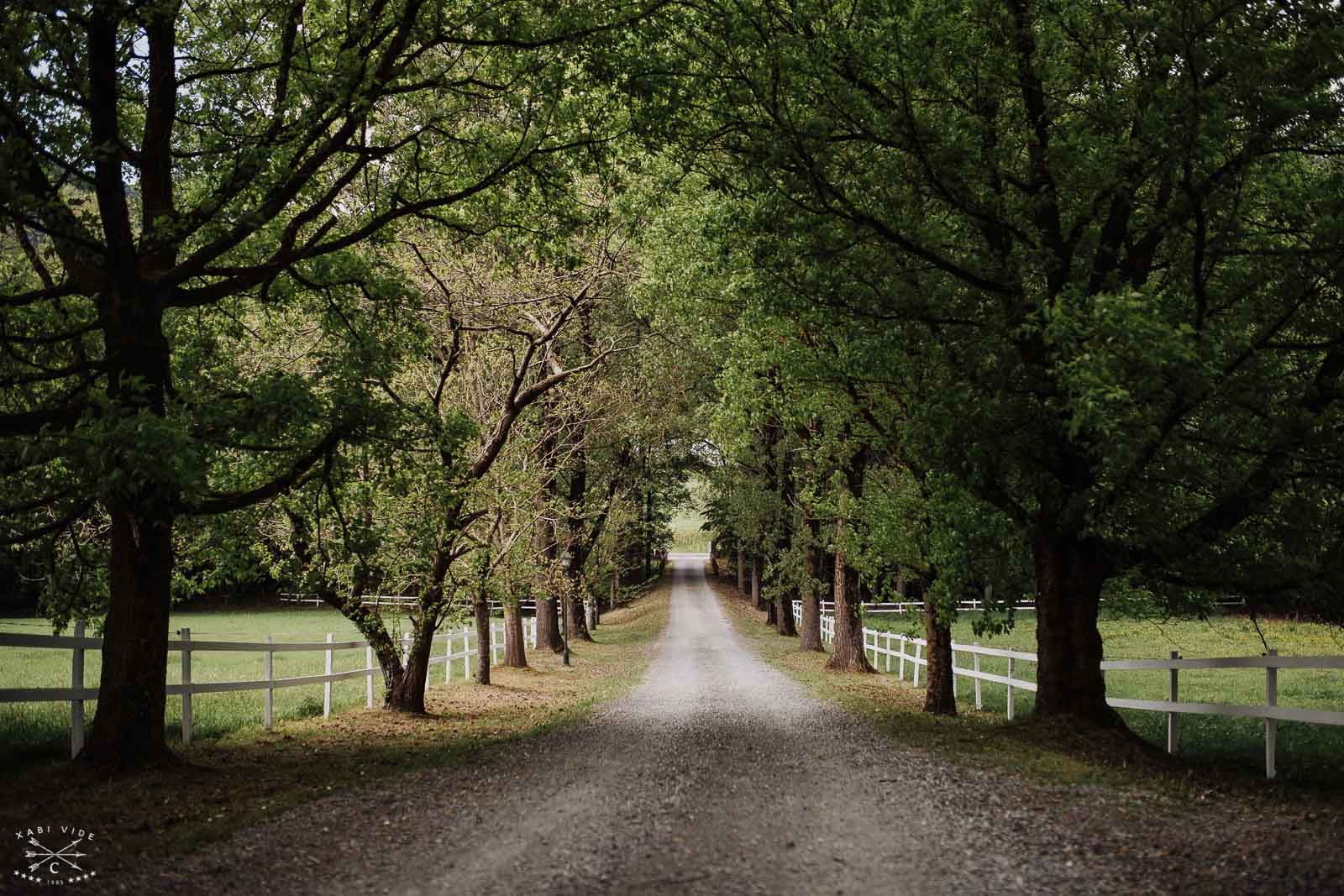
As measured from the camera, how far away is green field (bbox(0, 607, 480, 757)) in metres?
12.3

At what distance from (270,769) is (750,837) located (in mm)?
5764

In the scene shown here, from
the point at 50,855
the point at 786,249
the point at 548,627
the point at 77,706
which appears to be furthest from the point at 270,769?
the point at 548,627

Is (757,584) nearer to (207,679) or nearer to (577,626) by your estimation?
(577,626)

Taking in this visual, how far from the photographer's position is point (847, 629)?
82.7ft

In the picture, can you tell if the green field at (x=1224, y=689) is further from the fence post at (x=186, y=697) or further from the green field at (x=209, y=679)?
the green field at (x=209, y=679)

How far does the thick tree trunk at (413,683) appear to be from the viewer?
16500mm

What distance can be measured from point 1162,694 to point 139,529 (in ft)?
61.2

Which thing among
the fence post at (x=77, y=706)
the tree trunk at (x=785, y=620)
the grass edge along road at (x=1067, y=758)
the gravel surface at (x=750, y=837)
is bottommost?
the tree trunk at (x=785, y=620)

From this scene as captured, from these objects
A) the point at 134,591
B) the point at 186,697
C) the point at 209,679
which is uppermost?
the point at 134,591

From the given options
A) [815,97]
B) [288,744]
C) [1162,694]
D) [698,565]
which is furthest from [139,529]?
[698,565]

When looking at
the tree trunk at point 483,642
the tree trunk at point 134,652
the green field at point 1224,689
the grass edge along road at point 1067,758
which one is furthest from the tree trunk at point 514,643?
the tree trunk at point 134,652

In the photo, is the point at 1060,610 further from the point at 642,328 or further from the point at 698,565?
the point at 698,565

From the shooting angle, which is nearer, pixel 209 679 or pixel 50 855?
pixel 50 855

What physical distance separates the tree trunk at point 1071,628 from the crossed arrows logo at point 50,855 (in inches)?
393
